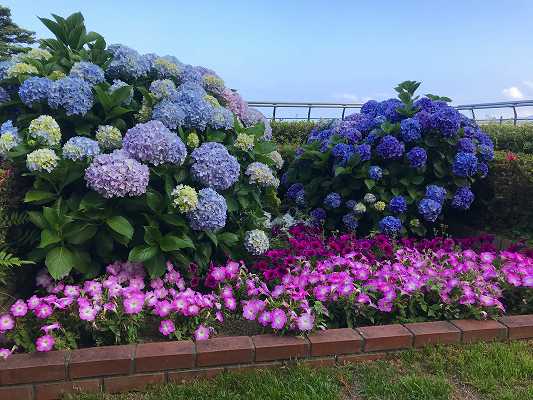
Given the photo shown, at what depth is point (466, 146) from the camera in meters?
4.32

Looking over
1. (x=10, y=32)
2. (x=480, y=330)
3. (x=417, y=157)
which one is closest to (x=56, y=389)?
(x=480, y=330)

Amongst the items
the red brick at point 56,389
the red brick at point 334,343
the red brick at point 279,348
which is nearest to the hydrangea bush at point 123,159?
the red brick at point 56,389

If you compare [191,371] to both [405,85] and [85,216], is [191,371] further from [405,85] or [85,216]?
[405,85]

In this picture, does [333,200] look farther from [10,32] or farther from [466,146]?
[10,32]

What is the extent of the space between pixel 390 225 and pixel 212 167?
6.02ft

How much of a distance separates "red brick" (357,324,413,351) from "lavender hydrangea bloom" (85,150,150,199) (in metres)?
1.43

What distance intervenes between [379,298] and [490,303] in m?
0.63

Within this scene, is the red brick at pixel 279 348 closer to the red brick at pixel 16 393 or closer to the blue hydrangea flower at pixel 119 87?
the red brick at pixel 16 393

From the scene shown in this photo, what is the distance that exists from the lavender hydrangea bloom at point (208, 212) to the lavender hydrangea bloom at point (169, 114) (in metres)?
0.47

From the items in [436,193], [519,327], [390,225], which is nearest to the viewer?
[519,327]

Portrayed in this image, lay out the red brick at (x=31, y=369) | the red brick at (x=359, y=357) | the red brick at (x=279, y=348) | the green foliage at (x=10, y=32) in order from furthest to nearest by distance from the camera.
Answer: the green foliage at (x=10, y=32) < the red brick at (x=359, y=357) < the red brick at (x=279, y=348) < the red brick at (x=31, y=369)

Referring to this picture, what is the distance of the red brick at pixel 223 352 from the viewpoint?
7.82 feet

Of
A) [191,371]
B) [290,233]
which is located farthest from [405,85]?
[191,371]

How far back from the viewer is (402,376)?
7.90 feet
